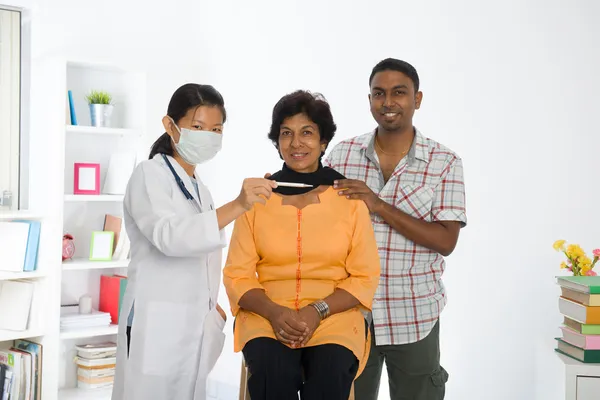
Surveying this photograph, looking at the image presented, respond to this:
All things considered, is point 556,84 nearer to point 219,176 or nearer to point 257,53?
point 257,53

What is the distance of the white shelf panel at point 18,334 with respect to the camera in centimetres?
381

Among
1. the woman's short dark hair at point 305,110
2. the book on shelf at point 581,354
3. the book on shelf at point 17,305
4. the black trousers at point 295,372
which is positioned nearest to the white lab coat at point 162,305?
the black trousers at point 295,372

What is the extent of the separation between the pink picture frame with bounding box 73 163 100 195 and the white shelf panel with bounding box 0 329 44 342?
74cm

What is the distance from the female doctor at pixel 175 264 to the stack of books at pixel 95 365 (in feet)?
6.34

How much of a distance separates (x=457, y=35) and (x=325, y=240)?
5.87ft

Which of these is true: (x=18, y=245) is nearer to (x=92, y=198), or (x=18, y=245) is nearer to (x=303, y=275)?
(x=92, y=198)

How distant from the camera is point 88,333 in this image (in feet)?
13.0

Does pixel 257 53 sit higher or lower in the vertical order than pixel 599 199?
higher

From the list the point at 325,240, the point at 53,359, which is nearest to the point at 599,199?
the point at 325,240

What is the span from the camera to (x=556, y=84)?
345 cm

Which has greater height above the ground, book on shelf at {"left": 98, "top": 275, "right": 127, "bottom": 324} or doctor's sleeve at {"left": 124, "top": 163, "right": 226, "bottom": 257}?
doctor's sleeve at {"left": 124, "top": 163, "right": 226, "bottom": 257}

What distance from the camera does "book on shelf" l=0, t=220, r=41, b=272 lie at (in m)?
3.87

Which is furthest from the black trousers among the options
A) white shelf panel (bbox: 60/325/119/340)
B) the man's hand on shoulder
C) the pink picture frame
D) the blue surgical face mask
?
the pink picture frame

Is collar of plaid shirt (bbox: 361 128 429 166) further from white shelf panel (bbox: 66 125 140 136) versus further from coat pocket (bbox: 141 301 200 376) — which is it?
white shelf panel (bbox: 66 125 140 136)
